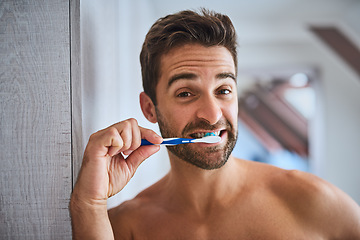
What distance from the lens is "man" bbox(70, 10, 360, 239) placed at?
2.77ft

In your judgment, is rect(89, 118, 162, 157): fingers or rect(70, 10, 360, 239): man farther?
rect(70, 10, 360, 239): man

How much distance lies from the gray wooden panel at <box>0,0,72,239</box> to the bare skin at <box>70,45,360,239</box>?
0.06 metres

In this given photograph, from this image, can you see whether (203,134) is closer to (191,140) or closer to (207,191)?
(191,140)

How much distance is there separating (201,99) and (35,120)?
0.41 meters

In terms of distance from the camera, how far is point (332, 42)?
3.28 metres

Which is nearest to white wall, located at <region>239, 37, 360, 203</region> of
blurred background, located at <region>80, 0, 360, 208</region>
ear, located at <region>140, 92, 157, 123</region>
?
blurred background, located at <region>80, 0, 360, 208</region>

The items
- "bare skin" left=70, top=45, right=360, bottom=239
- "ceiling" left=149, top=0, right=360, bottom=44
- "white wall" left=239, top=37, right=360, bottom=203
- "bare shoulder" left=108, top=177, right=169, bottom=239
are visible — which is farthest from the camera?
"white wall" left=239, top=37, right=360, bottom=203

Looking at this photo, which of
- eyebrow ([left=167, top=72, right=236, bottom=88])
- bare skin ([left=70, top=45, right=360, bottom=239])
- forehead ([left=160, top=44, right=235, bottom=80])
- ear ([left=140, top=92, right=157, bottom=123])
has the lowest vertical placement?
bare skin ([left=70, top=45, right=360, bottom=239])

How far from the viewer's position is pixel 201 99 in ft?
2.74

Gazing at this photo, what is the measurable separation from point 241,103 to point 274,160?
199cm

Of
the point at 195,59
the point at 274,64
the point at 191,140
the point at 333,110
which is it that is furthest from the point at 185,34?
the point at 333,110

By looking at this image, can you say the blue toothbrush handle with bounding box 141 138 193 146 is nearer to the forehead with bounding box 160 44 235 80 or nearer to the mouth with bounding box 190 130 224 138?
the mouth with bounding box 190 130 224 138

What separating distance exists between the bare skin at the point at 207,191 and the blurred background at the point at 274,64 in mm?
153

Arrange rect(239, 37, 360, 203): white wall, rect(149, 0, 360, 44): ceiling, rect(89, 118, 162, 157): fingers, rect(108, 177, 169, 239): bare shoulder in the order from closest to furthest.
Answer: rect(89, 118, 162, 157): fingers, rect(108, 177, 169, 239): bare shoulder, rect(149, 0, 360, 44): ceiling, rect(239, 37, 360, 203): white wall
